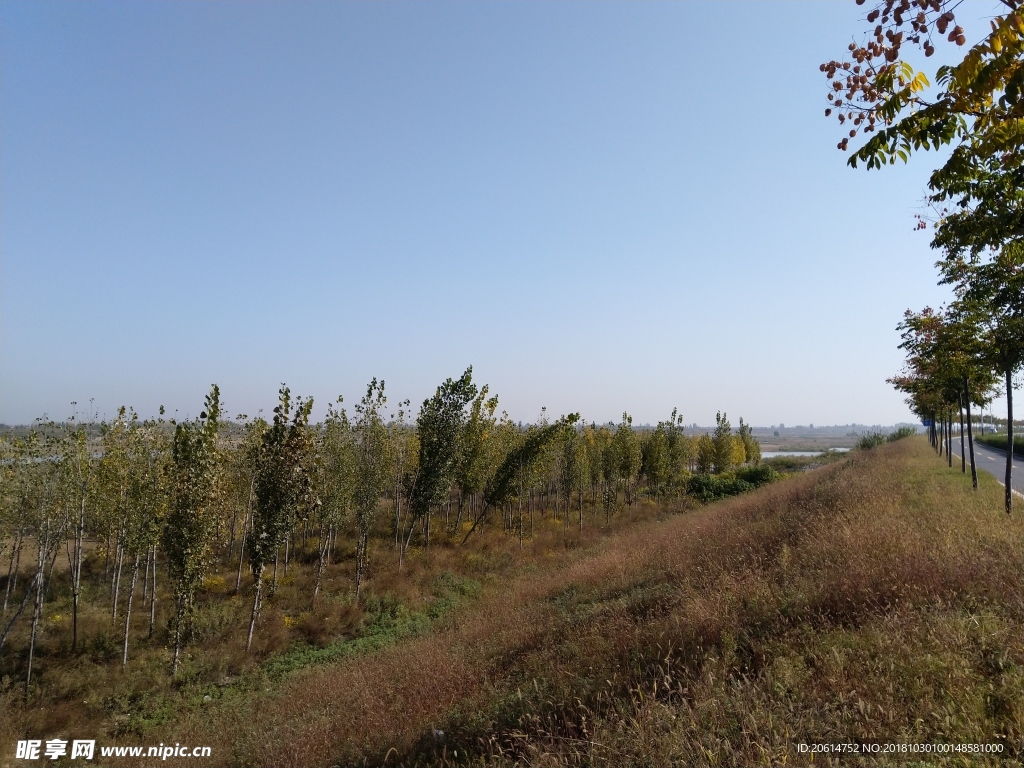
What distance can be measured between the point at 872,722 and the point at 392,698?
6.80 m

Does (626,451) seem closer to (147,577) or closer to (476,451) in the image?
(476,451)

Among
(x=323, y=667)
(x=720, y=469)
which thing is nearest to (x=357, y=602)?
(x=323, y=667)

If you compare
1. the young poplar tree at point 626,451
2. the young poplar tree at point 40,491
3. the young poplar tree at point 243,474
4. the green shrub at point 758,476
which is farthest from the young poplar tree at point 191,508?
the green shrub at point 758,476

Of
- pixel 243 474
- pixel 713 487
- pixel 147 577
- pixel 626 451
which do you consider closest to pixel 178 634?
pixel 147 577

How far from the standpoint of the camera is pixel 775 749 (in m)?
3.50

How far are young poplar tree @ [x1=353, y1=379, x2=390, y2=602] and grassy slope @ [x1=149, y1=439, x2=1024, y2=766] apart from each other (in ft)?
22.7

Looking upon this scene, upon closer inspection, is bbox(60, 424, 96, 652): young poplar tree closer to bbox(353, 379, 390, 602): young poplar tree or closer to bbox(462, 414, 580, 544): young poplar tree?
bbox(353, 379, 390, 602): young poplar tree

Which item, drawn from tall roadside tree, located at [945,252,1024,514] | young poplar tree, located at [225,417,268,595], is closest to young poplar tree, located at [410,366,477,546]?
young poplar tree, located at [225,417,268,595]

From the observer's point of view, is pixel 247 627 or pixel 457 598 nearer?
pixel 247 627

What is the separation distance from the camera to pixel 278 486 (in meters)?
13.9

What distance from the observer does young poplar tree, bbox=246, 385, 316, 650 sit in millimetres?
13781

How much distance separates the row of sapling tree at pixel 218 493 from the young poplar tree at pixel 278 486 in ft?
0.10

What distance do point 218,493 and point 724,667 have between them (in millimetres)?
12758

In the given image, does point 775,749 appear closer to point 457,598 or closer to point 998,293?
point 998,293
